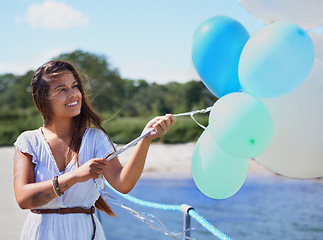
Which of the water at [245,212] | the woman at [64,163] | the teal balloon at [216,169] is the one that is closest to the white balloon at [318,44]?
the teal balloon at [216,169]

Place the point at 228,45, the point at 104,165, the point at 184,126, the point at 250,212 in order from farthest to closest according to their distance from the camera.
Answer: the point at 184,126 < the point at 250,212 < the point at 228,45 < the point at 104,165

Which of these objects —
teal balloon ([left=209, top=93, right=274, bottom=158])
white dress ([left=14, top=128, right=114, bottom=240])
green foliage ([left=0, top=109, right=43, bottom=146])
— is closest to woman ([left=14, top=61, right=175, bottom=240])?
white dress ([left=14, top=128, right=114, bottom=240])

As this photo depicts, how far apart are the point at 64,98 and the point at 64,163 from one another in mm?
261

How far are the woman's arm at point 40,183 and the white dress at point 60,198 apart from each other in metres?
0.04

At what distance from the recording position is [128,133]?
2202cm

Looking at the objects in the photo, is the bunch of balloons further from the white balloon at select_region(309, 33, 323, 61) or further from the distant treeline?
the distant treeline

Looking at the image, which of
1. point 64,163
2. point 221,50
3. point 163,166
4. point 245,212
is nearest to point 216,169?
point 221,50

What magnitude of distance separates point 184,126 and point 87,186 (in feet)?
65.0

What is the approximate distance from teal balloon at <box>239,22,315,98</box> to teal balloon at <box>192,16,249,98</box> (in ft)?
0.71

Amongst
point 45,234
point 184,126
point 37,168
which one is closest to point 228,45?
point 37,168

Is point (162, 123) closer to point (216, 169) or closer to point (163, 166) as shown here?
point (216, 169)

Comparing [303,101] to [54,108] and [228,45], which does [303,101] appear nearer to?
[228,45]

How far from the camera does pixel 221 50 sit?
1809mm

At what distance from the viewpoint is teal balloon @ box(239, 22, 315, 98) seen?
4.96ft
